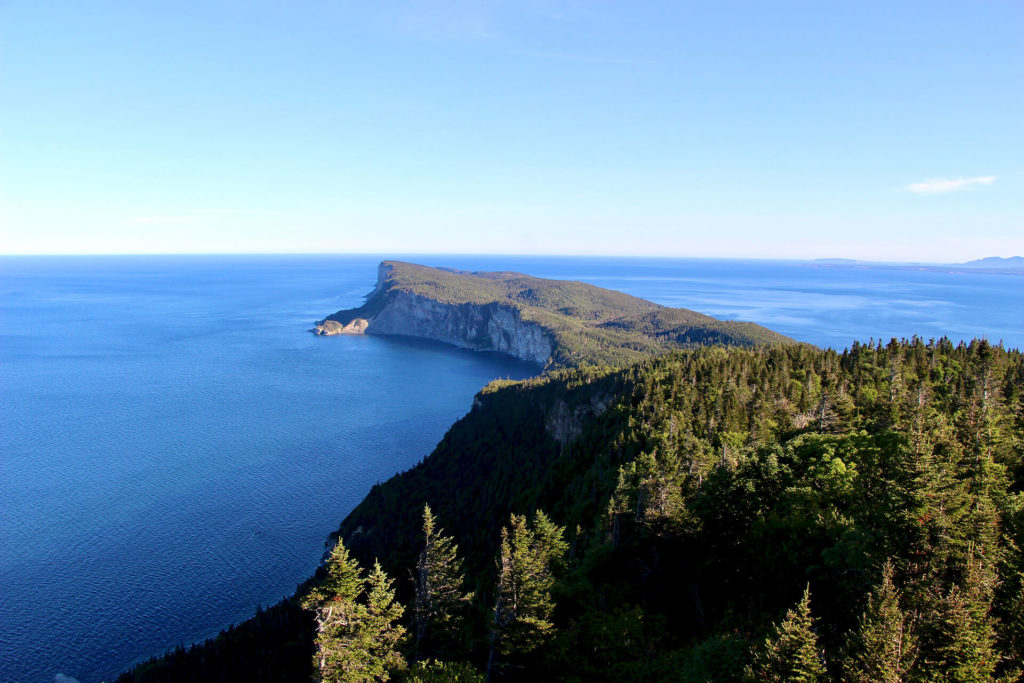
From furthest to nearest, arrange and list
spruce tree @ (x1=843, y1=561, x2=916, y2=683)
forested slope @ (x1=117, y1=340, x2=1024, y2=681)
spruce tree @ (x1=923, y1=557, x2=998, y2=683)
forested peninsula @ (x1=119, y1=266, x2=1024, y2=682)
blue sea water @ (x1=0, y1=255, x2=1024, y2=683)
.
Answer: blue sea water @ (x1=0, y1=255, x2=1024, y2=683)
forested peninsula @ (x1=119, y1=266, x2=1024, y2=682)
forested slope @ (x1=117, y1=340, x2=1024, y2=681)
spruce tree @ (x1=923, y1=557, x2=998, y2=683)
spruce tree @ (x1=843, y1=561, x2=916, y2=683)

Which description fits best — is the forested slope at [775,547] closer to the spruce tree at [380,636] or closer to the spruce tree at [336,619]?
the spruce tree at [380,636]

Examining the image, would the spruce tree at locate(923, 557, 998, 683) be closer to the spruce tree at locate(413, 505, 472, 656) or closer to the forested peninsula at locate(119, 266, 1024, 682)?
the forested peninsula at locate(119, 266, 1024, 682)

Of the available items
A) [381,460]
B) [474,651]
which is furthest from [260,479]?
[474,651]

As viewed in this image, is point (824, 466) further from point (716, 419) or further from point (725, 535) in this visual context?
point (716, 419)

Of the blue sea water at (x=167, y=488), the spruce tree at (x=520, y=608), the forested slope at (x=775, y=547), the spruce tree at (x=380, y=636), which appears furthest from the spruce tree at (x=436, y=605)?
the blue sea water at (x=167, y=488)

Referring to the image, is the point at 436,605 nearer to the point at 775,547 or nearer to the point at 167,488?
the point at 775,547

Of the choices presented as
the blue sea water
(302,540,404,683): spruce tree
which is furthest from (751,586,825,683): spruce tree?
the blue sea water

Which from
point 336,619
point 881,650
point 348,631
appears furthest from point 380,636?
point 881,650
